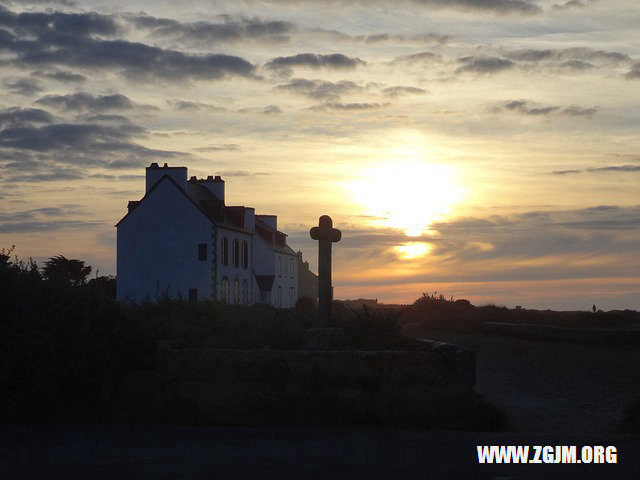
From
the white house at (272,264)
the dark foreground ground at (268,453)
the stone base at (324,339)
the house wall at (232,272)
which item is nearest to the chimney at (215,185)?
the house wall at (232,272)

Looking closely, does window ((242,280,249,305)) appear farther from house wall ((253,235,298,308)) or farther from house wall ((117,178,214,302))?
house wall ((117,178,214,302))

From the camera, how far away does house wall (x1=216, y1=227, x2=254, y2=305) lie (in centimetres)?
5644

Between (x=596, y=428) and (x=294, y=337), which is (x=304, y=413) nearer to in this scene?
(x=294, y=337)

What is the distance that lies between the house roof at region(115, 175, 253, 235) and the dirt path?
103 ft

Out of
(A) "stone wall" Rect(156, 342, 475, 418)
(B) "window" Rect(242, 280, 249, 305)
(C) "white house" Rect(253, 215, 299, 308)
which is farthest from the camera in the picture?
(C) "white house" Rect(253, 215, 299, 308)

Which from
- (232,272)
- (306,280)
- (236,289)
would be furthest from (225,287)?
(306,280)

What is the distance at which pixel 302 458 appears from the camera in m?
8.57

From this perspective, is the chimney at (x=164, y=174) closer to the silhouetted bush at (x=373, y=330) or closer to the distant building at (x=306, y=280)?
the distant building at (x=306, y=280)

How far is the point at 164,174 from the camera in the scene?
184 feet

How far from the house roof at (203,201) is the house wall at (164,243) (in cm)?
20

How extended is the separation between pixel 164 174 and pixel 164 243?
4555mm

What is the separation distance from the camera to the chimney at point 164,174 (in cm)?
5575

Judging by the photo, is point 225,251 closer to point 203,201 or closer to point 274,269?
point 203,201

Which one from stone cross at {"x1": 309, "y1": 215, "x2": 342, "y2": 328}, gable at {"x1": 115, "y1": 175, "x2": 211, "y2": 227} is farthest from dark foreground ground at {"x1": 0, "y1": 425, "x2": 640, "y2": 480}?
gable at {"x1": 115, "y1": 175, "x2": 211, "y2": 227}
